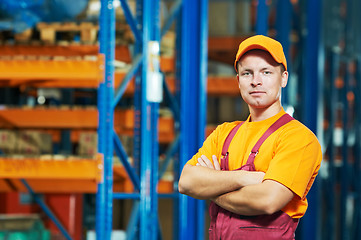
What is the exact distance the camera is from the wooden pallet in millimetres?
6328

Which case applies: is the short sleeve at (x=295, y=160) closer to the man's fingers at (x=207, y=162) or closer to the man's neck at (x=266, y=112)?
the man's neck at (x=266, y=112)

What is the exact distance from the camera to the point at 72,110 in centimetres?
634

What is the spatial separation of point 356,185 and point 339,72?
6.95 feet

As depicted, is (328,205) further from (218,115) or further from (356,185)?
(218,115)

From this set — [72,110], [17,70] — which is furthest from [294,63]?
[17,70]

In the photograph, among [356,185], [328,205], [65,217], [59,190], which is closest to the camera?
[59,190]

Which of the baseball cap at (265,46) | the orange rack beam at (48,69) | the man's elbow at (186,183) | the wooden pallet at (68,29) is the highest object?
the wooden pallet at (68,29)

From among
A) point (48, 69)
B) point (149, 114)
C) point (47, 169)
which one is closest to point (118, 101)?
point (149, 114)

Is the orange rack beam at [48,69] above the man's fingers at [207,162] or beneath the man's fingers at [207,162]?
above

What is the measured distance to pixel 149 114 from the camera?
565cm

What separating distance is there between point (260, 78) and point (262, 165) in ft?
1.11

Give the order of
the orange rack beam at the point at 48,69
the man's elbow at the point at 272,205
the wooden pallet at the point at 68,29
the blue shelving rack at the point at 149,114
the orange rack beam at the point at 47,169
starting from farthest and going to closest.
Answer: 1. the wooden pallet at the point at 68,29
2. the orange rack beam at the point at 47,169
3. the orange rack beam at the point at 48,69
4. the blue shelving rack at the point at 149,114
5. the man's elbow at the point at 272,205

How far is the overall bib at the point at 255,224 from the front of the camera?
85.4 inches

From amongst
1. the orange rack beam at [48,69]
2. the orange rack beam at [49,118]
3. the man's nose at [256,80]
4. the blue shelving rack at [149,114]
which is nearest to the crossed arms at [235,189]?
the man's nose at [256,80]
